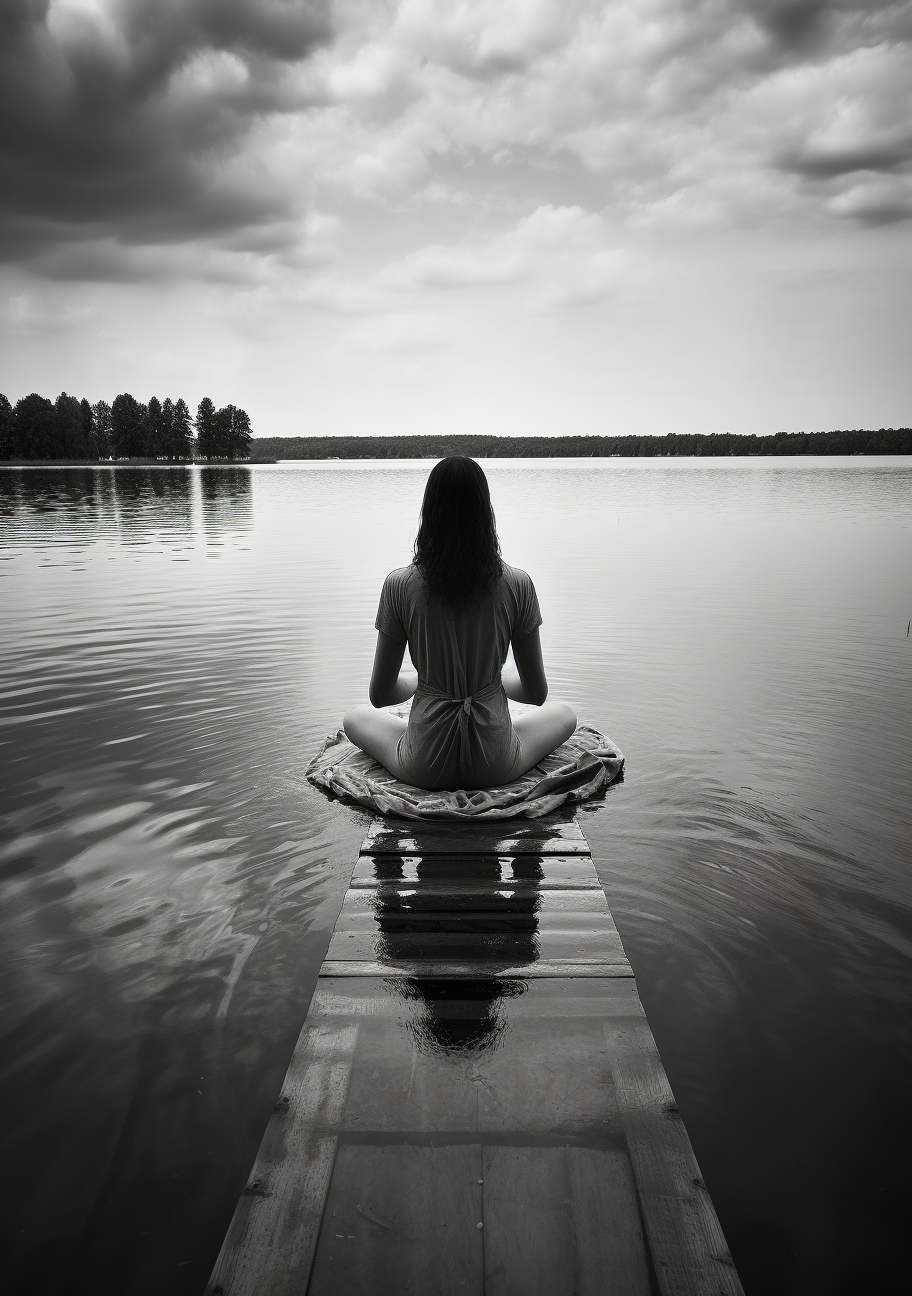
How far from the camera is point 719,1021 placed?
3293 millimetres

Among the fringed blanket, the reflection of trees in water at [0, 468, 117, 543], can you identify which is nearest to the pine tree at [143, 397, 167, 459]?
the reflection of trees in water at [0, 468, 117, 543]

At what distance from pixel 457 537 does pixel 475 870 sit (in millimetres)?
1840

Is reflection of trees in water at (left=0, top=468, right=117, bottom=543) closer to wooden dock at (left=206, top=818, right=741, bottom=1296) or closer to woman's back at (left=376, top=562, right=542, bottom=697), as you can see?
woman's back at (left=376, top=562, right=542, bottom=697)

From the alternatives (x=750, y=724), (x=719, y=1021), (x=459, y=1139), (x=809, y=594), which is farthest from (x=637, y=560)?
(x=459, y=1139)

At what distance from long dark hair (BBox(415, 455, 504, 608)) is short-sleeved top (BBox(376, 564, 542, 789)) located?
4.0 inches

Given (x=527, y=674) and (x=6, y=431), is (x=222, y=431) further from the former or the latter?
(x=527, y=674)

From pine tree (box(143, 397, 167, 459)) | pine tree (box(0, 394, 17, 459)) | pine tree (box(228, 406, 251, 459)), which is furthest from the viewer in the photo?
pine tree (box(228, 406, 251, 459))

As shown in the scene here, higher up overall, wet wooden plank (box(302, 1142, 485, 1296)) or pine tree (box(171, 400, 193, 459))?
pine tree (box(171, 400, 193, 459))

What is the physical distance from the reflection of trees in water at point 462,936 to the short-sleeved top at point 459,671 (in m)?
0.92

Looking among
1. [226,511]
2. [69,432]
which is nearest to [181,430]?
[69,432]

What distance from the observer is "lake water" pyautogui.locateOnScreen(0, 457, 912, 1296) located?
2500 millimetres

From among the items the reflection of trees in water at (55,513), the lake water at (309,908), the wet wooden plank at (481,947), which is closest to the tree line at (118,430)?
the reflection of trees in water at (55,513)

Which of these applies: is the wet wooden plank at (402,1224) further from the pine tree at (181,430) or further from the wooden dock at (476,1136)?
the pine tree at (181,430)

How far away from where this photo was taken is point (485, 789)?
17.0 ft
